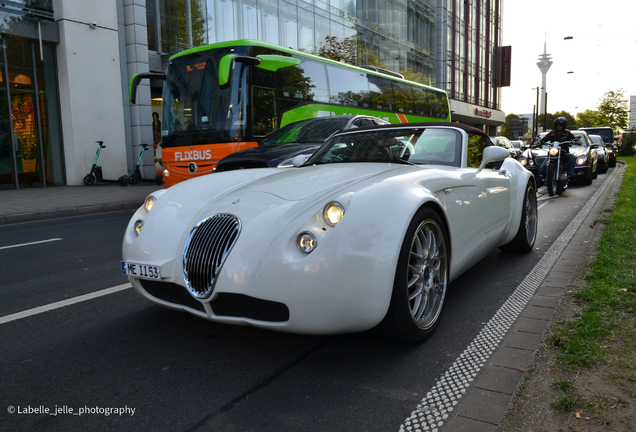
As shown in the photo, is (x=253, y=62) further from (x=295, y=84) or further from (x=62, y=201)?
(x=62, y=201)

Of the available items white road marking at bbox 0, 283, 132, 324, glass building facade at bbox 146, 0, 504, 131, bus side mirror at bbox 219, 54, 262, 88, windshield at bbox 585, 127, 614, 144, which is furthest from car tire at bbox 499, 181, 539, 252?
windshield at bbox 585, 127, 614, 144

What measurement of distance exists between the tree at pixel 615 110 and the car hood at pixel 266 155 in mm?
69029

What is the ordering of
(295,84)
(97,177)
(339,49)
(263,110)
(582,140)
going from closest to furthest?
(263,110)
(295,84)
(582,140)
(97,177)
(339,49)

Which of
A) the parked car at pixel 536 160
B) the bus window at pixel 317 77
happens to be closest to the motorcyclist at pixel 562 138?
the parked car at pixel 536 160

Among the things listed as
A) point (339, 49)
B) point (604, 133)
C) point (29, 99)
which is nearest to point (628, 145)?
point (604, 133)

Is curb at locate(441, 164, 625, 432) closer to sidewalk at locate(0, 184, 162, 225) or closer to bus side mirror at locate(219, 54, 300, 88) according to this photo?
bus side mirror at locate(219, 54, 300, 88)

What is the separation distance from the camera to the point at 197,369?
2.66 m

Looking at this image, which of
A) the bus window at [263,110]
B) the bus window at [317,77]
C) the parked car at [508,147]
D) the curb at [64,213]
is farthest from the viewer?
the parked car at [508,147]

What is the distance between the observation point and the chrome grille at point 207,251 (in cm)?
263

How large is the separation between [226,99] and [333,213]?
840 cm

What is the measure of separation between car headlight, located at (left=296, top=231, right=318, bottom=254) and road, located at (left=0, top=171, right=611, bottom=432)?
0.64m

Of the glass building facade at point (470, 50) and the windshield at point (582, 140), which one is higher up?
the glass building facade at point (470, 50)

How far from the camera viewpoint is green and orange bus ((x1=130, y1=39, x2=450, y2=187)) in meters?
10.4

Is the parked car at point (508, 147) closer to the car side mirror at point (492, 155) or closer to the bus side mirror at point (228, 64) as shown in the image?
the bus side mirror at point (228, 64)
